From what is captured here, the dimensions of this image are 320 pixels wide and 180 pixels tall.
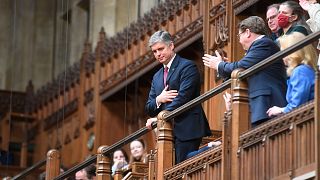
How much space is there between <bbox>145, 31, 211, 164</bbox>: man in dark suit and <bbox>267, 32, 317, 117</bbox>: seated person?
1.39 meters

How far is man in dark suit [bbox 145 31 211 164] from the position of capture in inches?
478

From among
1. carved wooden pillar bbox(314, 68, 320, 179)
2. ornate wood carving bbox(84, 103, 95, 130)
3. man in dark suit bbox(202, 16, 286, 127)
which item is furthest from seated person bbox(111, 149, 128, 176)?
ornate wood carving bbox(84, 103, 95, 130)

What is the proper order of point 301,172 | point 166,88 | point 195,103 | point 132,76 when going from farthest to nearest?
point 132,76
point 166,88
point 195,103
point 301,172

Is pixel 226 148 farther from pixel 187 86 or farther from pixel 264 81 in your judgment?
pixel 187 86

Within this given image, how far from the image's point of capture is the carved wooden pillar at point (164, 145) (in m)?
12.1

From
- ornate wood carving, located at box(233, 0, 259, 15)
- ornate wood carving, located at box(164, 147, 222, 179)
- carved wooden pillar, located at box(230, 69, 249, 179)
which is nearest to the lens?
carved wooden pillar, located at box(230, 69, 249, 179)

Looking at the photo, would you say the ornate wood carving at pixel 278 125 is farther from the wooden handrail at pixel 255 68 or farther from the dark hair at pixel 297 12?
the dark hair at pixel 297 12

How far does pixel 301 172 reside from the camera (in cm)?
1016

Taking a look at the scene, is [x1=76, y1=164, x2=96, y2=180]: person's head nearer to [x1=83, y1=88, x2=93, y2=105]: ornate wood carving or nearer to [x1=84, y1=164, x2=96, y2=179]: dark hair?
[x1=84, y1=164, x2=96, y2=179]: dark hair

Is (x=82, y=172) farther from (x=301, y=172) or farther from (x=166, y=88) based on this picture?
(x=301, y=172)

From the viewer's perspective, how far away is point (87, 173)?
14.8 metres

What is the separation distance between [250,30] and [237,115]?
0.96m

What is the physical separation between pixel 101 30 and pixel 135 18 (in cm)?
93

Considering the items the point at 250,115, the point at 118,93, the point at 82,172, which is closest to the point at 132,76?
the point at 118,93
